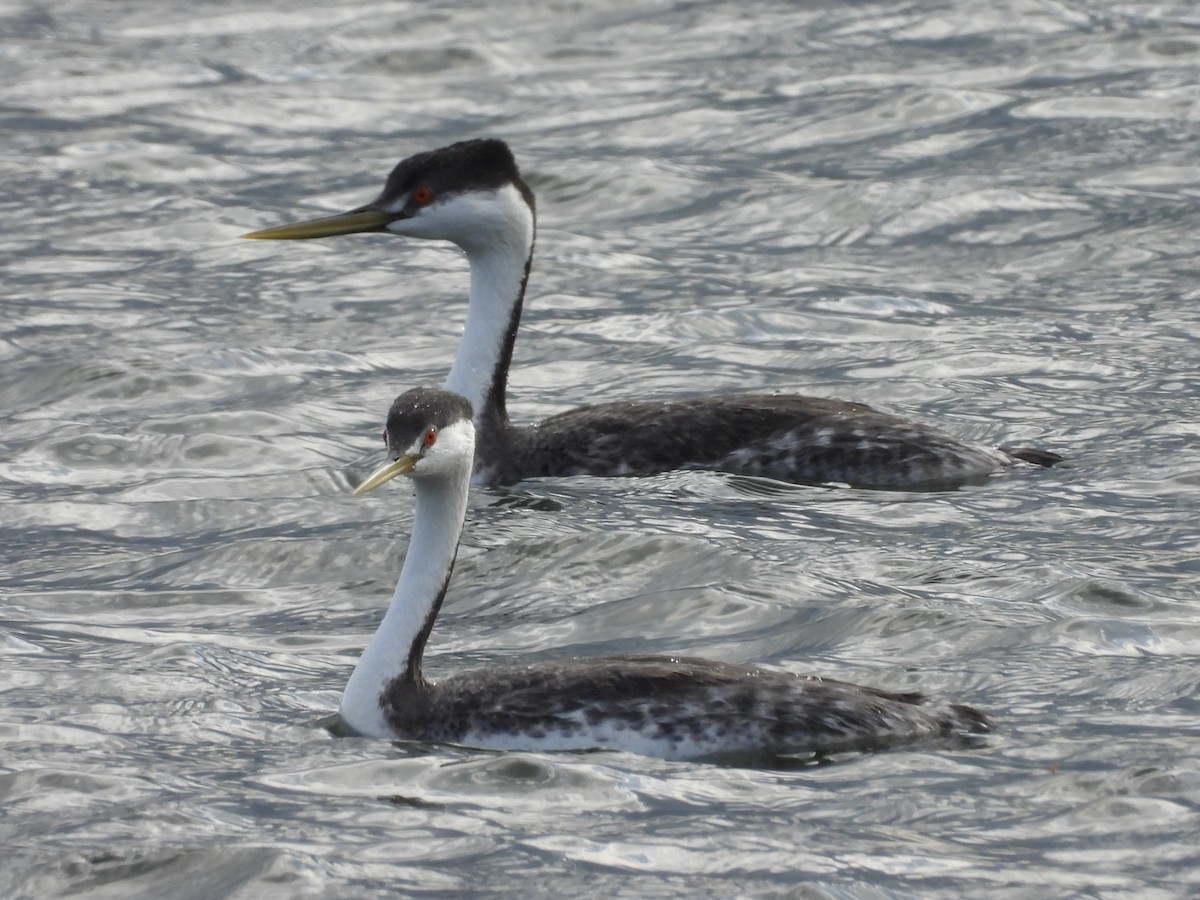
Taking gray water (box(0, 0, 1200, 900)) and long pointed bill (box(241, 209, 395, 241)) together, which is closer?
gray water (box(0, 0, 1200, 900))

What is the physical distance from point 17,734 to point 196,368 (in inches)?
211

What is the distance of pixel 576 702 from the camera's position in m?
7.12

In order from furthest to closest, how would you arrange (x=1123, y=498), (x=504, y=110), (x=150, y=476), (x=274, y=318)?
(x=504, y=110)
(x=274, y=318)
(x=150, y=476)
(x=1123, y=498)

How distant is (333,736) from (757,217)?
29.2 feet

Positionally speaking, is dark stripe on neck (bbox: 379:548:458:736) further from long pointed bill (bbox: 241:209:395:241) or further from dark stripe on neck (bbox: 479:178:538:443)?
long pointed bill (bbox: 241:209:395:241)

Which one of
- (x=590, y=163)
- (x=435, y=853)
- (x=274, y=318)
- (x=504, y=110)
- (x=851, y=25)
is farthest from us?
(x=851, y=25)

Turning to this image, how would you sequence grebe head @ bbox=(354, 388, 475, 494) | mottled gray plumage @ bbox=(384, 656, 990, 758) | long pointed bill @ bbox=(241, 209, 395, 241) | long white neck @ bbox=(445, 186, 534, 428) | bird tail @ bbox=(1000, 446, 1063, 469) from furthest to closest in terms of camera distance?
long white neck @ bbox=(445, 186, 534, 428)
long pointed bill @ bbox=(241, 209, 395, 241)
bird tail @ bbox=(1000, 446, 1063, 469)
grebe head @ bbox=(354, 388, 475, 494)
mottled gray plumage @ bbox=(384, 656, 990, 758)

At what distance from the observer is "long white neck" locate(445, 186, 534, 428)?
421 inches

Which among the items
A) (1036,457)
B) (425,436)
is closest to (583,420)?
(1036,457)

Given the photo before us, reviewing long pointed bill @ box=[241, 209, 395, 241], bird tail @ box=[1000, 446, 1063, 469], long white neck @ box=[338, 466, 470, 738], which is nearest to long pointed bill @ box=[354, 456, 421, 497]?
long white neck @ box=[338, 466, 470, 738]

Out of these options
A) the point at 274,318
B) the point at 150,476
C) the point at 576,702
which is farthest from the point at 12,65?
the point at 576,702

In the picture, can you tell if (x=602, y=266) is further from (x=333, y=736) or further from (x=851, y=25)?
(x=333, y=736)

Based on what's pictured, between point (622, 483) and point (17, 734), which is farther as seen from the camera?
point (622, 483)

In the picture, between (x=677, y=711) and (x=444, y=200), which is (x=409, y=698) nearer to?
(x=677, y=711)
